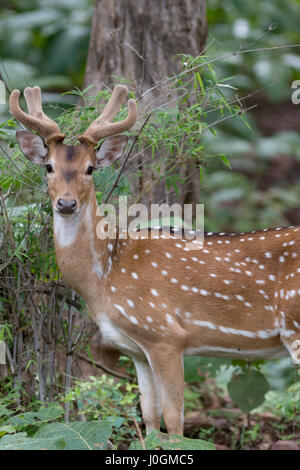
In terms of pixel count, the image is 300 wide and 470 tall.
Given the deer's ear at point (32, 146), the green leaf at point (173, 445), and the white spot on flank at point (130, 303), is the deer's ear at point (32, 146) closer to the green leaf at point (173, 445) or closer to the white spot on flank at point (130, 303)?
the white spot on flank at point (130, 303)

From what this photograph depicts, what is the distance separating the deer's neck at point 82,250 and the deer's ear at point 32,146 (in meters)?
0.36

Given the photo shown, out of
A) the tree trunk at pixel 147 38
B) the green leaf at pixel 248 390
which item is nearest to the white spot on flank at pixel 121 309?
the green leaf at pixel 248 390

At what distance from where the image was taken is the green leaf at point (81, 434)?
3648mm

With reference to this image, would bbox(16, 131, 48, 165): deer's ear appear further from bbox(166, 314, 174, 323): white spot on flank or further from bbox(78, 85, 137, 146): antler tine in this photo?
bbox(166, 314, 174, 323): white spot on flank

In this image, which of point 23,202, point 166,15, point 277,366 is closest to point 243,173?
point 277,366

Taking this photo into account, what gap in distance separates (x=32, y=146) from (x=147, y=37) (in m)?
2.16

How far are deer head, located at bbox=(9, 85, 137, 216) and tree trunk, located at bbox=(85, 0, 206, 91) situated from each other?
1611mm

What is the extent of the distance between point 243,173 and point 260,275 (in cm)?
849

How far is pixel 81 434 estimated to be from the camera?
147 inches

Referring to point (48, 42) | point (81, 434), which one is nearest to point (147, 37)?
point (81, 434)

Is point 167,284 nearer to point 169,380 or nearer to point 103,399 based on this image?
point 169,380

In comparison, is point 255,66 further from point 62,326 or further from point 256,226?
point 62,326

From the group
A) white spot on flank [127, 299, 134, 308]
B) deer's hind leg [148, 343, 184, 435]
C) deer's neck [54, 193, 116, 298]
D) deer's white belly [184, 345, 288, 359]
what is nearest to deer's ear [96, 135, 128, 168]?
deer's neck [54, 193, 116, 298]

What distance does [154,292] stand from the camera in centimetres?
423
